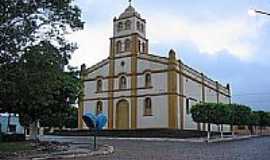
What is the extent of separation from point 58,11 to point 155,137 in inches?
947

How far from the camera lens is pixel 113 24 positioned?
54250mm

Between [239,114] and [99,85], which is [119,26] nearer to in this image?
[99,85]

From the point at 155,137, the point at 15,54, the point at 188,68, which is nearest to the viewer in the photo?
the point at 15,54

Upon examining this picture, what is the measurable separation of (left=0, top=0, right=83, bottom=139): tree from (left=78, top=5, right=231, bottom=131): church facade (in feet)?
85.5

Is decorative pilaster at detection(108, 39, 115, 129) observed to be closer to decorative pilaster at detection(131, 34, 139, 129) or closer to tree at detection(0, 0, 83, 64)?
decorative pilaster at detection(131, 34, 139, 129)

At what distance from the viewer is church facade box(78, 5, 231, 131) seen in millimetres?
47500

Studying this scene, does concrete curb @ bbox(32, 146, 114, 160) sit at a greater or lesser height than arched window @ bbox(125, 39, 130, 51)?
lesser

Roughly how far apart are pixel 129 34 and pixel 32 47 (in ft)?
112

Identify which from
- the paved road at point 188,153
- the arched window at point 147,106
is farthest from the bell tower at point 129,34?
the paved road at point 188,153

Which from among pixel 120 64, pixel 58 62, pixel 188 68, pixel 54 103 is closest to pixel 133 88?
pixel 120 64

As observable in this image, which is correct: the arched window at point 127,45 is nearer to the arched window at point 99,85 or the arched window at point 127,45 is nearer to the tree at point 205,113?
the arched window at point 99,85

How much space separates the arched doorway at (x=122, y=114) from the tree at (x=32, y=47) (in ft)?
98.8

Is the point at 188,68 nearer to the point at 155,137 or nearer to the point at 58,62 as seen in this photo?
the point at 155,137

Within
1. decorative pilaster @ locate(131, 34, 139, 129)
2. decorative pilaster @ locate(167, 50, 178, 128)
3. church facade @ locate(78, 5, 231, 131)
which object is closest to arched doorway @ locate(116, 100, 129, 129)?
church facade @ locate(78, 5, 231, 131)
